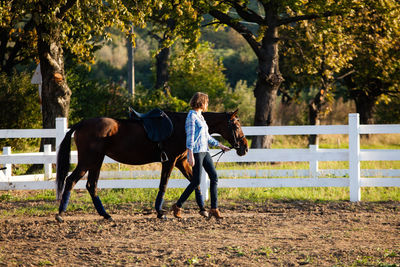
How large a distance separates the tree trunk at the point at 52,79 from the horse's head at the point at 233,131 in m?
6.87

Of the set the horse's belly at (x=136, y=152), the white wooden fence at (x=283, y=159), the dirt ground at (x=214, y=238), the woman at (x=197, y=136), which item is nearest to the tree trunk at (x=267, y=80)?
the white wooden fence at (x=283, y=159)

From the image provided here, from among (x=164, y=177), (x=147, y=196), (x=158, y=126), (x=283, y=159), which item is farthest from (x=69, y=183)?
(x=283, y=159)

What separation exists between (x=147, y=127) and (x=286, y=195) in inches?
160

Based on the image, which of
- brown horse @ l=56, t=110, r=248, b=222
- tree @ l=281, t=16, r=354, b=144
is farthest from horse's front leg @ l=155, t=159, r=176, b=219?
tree @ l=281, t=16, r=354, b=144

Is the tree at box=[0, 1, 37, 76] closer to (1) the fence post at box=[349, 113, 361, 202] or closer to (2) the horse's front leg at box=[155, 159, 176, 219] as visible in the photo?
(2) the horse's front leg at box=[155, 159, 176, 219]

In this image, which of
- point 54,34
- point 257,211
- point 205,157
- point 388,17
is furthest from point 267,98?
point 205,157

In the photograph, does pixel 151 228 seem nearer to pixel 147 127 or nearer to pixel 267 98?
pixel 147 127

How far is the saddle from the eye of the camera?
8266 millimetres

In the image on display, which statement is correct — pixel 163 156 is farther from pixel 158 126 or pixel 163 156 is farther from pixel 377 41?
pixel 377 41

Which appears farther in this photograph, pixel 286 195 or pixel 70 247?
pixel 286 195

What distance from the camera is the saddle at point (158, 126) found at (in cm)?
827

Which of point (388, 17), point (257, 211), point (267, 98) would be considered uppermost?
point (388, 17)

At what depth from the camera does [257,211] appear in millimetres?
9414

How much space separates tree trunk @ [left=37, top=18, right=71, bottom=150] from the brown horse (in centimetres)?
599
